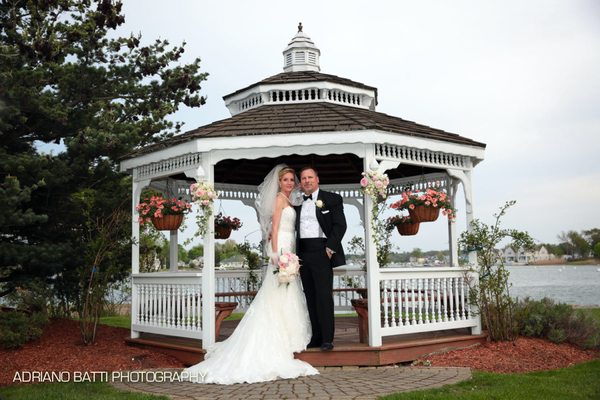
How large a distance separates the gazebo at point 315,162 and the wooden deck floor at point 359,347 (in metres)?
0.16

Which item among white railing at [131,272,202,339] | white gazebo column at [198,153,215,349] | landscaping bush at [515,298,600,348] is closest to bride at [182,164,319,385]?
white gazebo column at [198,153,215,349]

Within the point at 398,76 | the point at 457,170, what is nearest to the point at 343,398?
the point at 457,170

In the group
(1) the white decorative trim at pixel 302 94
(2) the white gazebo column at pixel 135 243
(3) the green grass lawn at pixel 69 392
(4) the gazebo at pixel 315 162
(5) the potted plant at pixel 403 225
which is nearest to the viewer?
(3) the green grass lawn at pixel 69 392

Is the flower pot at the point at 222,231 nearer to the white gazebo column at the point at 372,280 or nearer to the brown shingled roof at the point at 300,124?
the brown shingled roof at the point at 300,124

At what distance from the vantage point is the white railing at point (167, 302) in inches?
321

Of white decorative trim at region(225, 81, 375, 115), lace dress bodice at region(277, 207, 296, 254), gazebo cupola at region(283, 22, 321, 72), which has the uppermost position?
gazebo cupola at region(283, 22, 321, 72)

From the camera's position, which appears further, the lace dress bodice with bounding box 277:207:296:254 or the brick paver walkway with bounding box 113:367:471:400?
the lace dress bodice with bounding box 277:207:296:254

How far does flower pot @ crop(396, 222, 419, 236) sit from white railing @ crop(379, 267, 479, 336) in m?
0.99

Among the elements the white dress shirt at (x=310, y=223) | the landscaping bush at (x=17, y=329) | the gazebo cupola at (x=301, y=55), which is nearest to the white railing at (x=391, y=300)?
the white dress shirt at (x=310, y=223)

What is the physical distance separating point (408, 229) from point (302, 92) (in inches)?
131

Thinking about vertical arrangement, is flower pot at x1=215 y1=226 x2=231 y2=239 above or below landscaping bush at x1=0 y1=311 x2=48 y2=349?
above

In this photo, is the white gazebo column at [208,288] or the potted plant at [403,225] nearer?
the white gazebo column at [208,288]

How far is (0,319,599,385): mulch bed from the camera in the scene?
295 inches

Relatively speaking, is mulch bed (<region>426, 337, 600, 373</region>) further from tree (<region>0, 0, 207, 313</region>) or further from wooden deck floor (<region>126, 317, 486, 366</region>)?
tree (<region>0, 0, 207, 313</region>)
